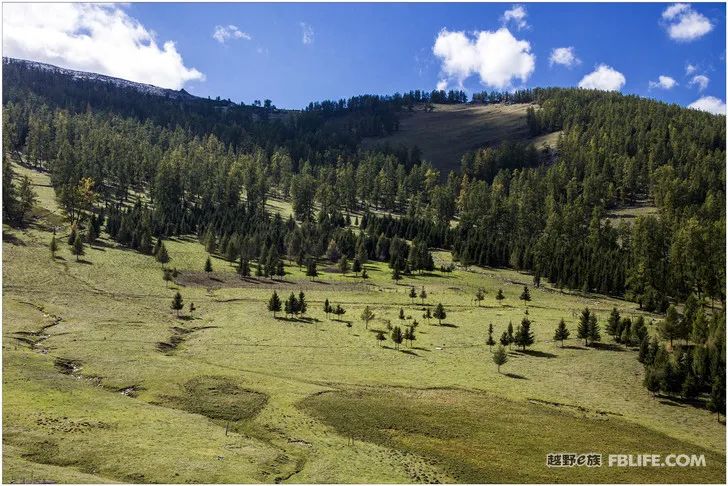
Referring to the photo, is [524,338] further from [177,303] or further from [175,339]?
[177,303]

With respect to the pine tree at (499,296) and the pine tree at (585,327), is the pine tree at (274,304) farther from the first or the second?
the pine tree at (585,327)

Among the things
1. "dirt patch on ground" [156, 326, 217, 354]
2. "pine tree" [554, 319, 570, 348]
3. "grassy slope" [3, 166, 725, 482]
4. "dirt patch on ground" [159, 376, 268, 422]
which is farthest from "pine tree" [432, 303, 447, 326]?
"dirt patch on ground" [159, 376, 268, 422]

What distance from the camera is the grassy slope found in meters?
40.3

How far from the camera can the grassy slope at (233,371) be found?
40281 millimetres

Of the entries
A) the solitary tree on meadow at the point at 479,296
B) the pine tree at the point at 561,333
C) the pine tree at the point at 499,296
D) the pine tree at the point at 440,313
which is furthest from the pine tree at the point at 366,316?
the pine tree at the point at 499,296

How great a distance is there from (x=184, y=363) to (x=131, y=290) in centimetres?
4912

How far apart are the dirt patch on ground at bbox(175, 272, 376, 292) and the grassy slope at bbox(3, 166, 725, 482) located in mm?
1083

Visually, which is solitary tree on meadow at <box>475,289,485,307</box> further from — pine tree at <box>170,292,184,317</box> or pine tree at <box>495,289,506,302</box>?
pine tree at <box>170,292,184,317</box>

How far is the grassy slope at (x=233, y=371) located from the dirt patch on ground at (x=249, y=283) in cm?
108

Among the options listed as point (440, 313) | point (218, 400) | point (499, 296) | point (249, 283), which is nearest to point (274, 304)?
point (249, 283)

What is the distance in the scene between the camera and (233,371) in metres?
64.7

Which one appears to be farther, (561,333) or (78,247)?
(78,247)

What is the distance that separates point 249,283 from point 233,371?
6066cm

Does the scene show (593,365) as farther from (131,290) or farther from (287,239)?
(287,239)
